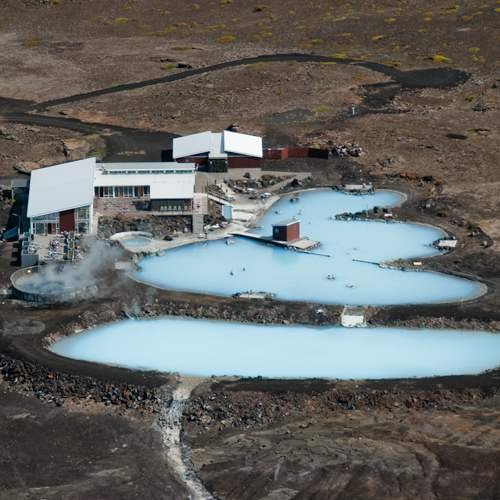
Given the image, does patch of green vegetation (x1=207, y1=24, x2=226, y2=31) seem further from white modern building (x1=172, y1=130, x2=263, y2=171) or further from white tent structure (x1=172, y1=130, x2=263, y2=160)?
white modern building (x1=172, y1=130, x2=263, y2=171)

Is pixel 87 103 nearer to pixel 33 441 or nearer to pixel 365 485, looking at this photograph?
pixel 33 441

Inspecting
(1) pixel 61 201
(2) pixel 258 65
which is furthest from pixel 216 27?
(1) pixel 61 201

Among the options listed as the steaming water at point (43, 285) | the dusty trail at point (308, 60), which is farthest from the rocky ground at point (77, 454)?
the dusty trail at point (308, 60)

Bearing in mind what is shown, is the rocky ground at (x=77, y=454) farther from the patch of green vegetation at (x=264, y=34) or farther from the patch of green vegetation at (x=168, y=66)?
the patch of green vegetation at (x=264, y=34)

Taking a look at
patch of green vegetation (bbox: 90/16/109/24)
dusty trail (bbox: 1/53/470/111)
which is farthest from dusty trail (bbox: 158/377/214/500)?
patch of green vegetation (bbox: 90/16/109/24)

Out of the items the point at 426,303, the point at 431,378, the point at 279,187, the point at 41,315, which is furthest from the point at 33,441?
the point at 279,187

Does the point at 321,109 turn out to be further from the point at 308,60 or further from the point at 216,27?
the point at 216,27
